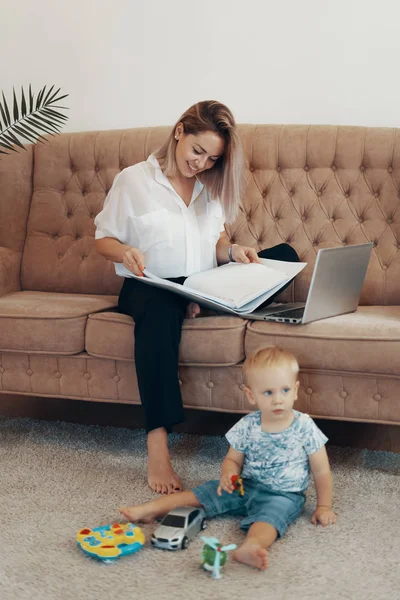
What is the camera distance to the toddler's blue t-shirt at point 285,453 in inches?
65.4

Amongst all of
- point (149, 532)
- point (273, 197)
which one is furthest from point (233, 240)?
point (149, 532)

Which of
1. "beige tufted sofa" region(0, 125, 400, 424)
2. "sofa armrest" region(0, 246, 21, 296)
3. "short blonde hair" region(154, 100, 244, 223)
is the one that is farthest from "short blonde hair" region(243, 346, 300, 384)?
"sofa armrest" region(0, 246, 21, 296)

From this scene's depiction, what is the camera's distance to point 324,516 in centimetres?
162

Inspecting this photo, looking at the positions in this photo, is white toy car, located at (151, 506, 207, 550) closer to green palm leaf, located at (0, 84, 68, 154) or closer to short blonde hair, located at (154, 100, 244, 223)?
short blonde hair, located at (154, 100, 244, 223)

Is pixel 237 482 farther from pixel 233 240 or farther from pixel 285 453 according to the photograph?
→ pixel 233 240

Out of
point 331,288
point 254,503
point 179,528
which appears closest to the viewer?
point 179,528

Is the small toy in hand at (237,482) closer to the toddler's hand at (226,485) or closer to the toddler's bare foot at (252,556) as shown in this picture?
the toddler's hand at (226,485)

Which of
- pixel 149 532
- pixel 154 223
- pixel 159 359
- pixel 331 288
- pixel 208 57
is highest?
pixel 208 57

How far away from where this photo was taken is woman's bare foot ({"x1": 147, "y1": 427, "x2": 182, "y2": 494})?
1.84 m

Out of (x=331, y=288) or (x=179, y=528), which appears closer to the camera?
(x=179, y=528)

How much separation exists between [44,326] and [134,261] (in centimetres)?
36

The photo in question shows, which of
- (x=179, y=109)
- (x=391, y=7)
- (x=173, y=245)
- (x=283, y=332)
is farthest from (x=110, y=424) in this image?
(x=391, y=7)

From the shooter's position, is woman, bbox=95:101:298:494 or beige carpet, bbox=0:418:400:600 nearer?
beige carpet, bbox=0:418:400:600

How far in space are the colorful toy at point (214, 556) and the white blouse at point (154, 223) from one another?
983mm
